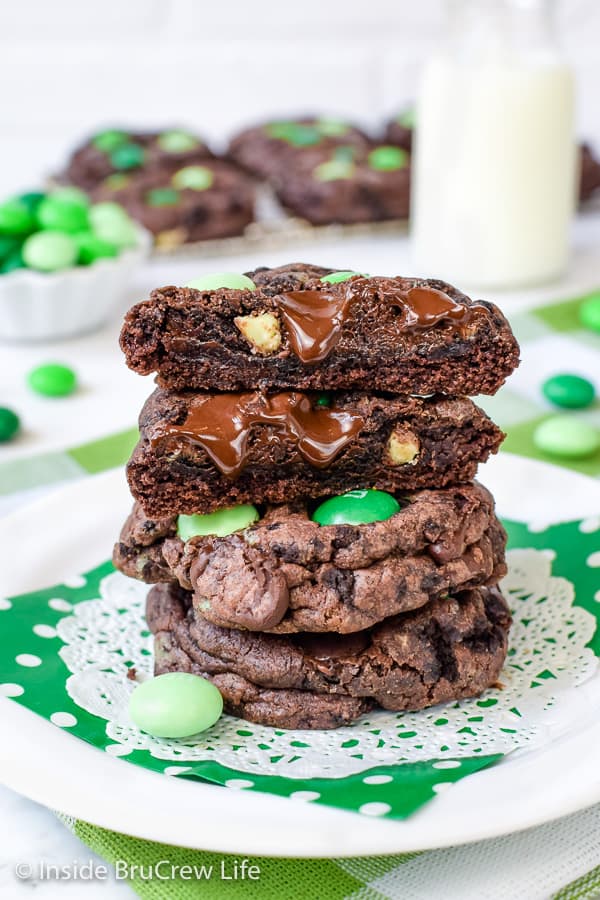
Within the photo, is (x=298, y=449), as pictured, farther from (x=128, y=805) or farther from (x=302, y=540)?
(x=128, y=805)

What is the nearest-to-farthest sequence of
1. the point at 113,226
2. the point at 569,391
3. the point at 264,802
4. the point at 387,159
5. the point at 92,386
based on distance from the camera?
the point at 264,802 < the point at 569,391 < the point at 92,386 < the point at 113,226 < the point at 387,159

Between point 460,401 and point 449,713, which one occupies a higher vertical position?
point 460,401

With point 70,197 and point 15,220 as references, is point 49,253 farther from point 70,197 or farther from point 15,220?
point 70,197

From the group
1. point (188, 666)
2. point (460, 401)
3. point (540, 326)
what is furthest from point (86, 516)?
point (540, 326)

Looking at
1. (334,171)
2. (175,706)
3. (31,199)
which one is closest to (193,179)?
(334,171)

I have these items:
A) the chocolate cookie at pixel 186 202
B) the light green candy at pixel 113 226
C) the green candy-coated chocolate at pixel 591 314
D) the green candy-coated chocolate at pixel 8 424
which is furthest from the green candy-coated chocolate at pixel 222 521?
the chocolate cookie at pixel 186 202

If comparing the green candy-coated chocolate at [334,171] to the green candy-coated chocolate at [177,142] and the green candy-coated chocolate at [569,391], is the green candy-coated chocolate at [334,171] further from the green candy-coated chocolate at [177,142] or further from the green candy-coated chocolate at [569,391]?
the green candy-coated chocolate at [569,391]
